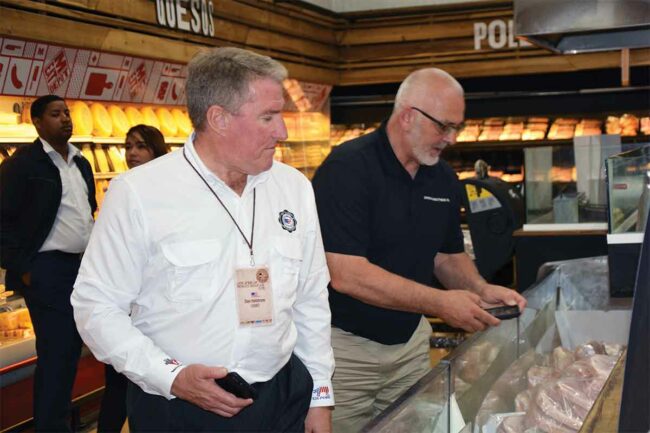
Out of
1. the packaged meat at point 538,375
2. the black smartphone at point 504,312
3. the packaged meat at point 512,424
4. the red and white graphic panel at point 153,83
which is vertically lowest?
the packaged meat at point 512,424

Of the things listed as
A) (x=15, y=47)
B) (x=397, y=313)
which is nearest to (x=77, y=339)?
(x=15, y=47)

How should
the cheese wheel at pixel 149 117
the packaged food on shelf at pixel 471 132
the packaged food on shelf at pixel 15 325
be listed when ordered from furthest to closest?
the packaged food on shelf at pixel 471 132 < the cheese wheel at pixel 149 117 < the packaged food on shelf at pixel 15 325

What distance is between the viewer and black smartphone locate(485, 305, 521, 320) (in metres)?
2.90

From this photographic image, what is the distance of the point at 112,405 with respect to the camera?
4652mm

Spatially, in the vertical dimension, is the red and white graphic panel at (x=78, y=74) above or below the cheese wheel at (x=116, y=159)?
above

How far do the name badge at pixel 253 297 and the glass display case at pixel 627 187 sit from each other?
7.75 ft

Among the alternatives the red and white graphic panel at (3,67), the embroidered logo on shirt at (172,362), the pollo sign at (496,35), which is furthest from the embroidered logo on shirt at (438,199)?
the pollo sign at (496,35)

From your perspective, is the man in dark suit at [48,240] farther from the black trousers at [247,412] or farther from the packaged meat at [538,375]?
the packaged meat at [538,375]

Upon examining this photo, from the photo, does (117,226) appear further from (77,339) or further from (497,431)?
(77,339)

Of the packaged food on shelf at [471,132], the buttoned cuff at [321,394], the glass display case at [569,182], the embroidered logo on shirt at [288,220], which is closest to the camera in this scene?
the embroidered logo on shirt at [288,220]

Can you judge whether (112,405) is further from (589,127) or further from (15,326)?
(589,127)

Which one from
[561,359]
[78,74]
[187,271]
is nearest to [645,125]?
[78,74]

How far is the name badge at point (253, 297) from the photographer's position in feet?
7.22

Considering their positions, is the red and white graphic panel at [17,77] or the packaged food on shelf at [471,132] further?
the packaged food on shelf at [471,132]
